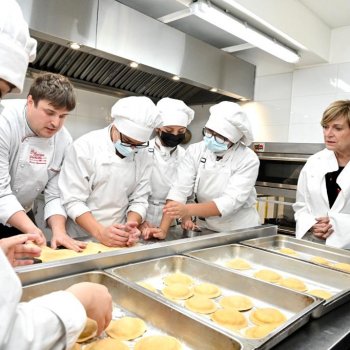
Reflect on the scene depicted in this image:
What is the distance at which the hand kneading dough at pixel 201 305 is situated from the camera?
1095mm

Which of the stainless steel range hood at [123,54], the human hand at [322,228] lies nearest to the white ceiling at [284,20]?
the stainless steel range hood at [123,54]

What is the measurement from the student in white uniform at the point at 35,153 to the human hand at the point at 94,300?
2.16 ft

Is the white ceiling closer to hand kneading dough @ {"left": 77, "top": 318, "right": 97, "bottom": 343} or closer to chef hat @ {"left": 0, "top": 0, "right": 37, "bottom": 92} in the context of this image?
chef hat @ {"left": 0, "top": 0, "right": 37, "bottom": 92}

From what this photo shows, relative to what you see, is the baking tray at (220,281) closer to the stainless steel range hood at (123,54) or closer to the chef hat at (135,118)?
the chef hat at (135,118)

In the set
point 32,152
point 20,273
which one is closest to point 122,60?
point 32,152

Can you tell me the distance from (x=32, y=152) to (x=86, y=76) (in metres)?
1.58

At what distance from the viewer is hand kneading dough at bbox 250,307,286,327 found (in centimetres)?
101

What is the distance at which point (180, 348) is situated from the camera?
846 mm

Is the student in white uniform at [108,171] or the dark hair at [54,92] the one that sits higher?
the dark hair at [54,92]

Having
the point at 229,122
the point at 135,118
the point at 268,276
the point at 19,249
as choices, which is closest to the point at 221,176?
the point at 229,122

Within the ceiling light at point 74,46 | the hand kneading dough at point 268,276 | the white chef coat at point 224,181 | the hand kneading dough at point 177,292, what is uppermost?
the ceiling light at point 74,46

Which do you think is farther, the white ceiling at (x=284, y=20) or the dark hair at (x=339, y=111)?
the white ceiling at (x=284, y=20)

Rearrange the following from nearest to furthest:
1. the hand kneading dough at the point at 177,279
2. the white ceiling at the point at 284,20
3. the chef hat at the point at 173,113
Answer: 1. the hand kneading dough at the point at 177,279
2. the chef hat at the point at 173,113
3. the white ceiling at the point at 284,20

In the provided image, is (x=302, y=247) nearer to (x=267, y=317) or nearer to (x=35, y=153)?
(x=267, y=317)
